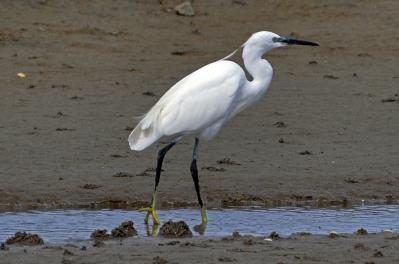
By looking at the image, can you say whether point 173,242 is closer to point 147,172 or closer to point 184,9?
point 147,172

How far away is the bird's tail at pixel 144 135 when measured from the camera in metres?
10.1

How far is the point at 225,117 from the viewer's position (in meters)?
10.3

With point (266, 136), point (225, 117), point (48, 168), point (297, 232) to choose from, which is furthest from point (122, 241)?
point (266, 136)

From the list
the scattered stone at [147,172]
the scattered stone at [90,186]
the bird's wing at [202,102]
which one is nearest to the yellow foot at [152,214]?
the bird's wing at [202,102]

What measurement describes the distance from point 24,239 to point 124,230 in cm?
84

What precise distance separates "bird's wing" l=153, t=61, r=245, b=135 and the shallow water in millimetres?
785

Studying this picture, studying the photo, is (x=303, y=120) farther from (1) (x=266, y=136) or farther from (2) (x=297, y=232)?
(2) (x=297, y=232)

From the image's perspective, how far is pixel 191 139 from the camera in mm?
13250

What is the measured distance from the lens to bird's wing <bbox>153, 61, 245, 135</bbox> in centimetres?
1005

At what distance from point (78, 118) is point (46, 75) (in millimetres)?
2224

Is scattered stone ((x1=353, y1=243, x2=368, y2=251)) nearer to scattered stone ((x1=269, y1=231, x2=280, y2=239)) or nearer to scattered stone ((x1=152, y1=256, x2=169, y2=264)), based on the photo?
scattered stone ((x1=269, y1=231, x2=280, y2=239))

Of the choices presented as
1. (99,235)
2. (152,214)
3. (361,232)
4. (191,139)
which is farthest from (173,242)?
(191,139)

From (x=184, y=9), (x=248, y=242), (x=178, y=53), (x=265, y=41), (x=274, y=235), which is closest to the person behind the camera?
(x=248, y=242)

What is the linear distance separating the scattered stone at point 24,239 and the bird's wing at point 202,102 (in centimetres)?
197
